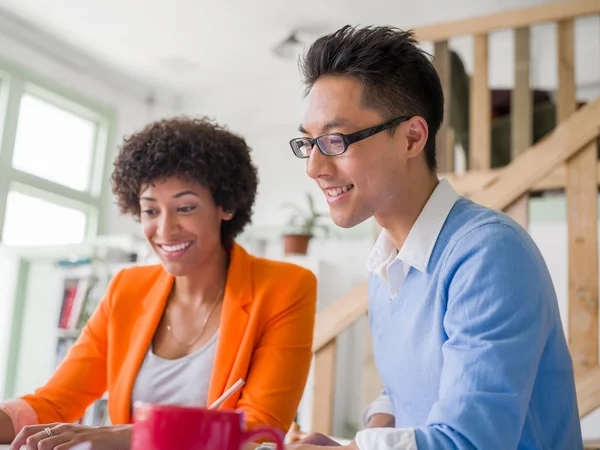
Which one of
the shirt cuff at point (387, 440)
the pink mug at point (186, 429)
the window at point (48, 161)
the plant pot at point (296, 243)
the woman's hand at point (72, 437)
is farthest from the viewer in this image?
the window at point (48, 161)

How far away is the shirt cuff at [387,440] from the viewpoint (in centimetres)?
76

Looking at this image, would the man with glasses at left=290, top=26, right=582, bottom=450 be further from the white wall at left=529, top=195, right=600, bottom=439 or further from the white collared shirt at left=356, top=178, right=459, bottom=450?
the white wall at left=529, top=195, right=600, bottom=439

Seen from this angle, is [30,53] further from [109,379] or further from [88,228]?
[109,379]

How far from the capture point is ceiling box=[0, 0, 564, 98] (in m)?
4.82

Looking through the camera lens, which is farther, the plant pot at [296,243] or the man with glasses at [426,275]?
the plant pot at [296,243]

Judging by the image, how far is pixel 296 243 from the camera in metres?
4.36

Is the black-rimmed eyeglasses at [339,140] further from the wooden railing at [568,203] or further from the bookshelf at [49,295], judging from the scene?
the bookshelf at [49,295]

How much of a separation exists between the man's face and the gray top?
0.51 meters

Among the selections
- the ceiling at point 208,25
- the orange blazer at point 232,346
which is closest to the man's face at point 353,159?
the orange blazer at point 232,346

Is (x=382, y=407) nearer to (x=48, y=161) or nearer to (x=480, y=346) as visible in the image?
(x=480, y=346)

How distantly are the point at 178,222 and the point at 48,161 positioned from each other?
4.38m

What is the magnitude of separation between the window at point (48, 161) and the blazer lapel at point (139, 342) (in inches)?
149

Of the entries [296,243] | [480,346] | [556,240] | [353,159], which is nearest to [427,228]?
[353,159]

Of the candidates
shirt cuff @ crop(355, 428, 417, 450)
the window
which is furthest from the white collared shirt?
the window
